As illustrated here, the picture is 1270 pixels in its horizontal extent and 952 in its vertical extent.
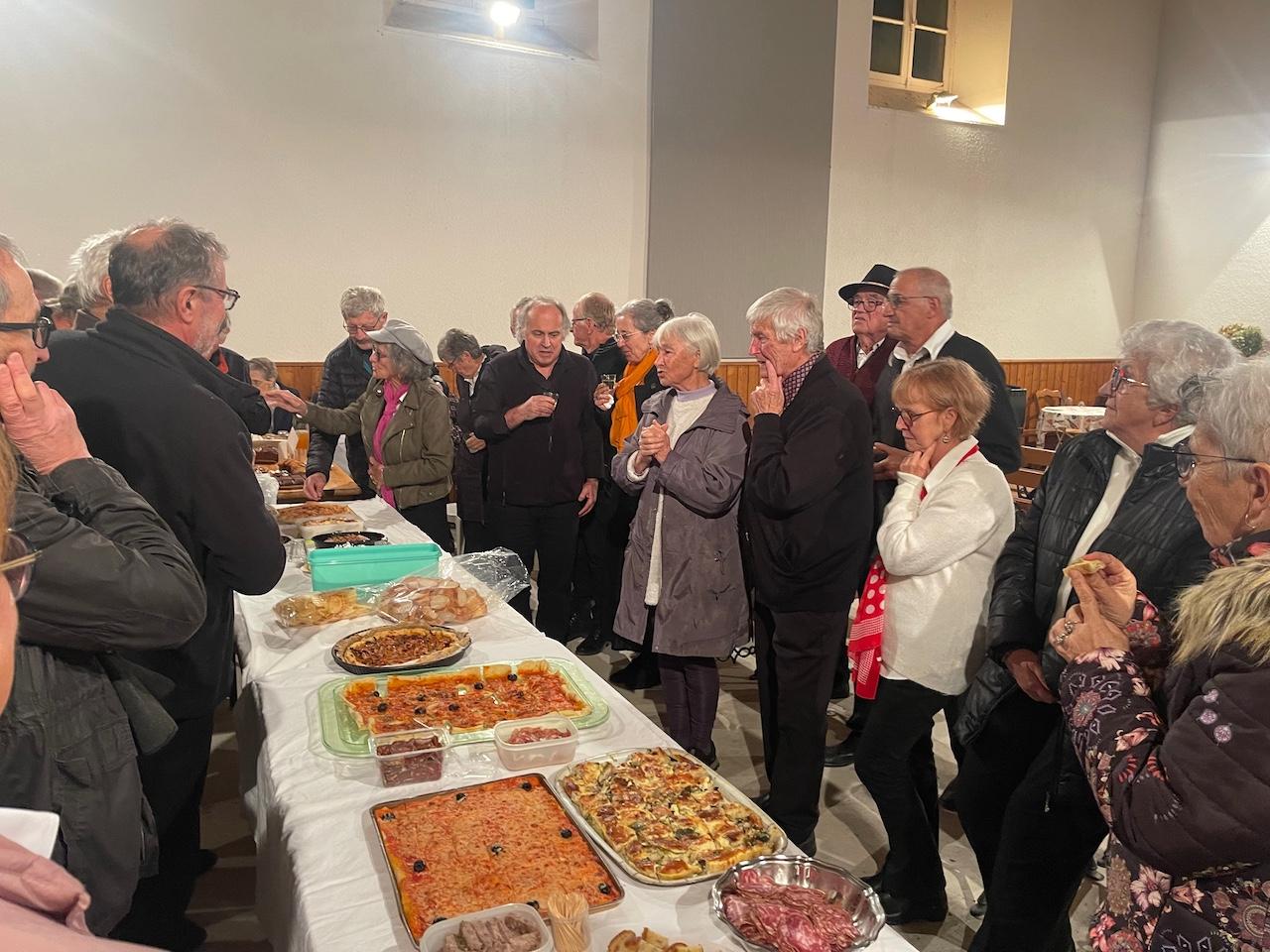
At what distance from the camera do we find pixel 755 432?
251 cm

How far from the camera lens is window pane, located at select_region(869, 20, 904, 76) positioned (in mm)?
8703

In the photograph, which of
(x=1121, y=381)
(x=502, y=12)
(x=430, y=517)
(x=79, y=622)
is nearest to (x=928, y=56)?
(x=502, y=12)

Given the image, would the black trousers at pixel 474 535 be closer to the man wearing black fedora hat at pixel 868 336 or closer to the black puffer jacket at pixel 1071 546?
the man wearing black fedora hat at pixel 868 336

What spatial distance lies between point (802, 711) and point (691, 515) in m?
0.72

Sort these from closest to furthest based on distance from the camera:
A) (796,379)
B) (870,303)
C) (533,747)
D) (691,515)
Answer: (533,747)
(796,379)
(691,515)
(870,303)

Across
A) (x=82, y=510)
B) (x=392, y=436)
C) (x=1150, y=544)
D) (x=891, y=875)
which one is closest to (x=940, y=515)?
(x=1150, y=544)

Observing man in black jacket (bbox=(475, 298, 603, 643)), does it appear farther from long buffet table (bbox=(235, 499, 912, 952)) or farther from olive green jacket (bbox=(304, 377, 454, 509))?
long buffet table (bbox=(235, 499, 912, 952))

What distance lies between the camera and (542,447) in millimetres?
3797

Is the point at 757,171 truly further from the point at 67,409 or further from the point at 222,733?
the point at 67,409

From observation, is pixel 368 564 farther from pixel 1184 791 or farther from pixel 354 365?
pixel 1184 791

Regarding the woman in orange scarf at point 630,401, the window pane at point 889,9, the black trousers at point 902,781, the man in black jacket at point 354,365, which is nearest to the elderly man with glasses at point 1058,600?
the black trousers at point 902,781

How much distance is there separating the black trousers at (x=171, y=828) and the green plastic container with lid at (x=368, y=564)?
71cm

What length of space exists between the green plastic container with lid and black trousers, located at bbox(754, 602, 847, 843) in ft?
3.76

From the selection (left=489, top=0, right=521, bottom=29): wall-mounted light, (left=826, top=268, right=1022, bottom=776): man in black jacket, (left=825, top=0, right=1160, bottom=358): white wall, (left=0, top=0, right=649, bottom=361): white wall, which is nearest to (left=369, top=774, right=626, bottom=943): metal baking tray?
(left=826, top=268, right=1022, bottom=776): man in black jacket
